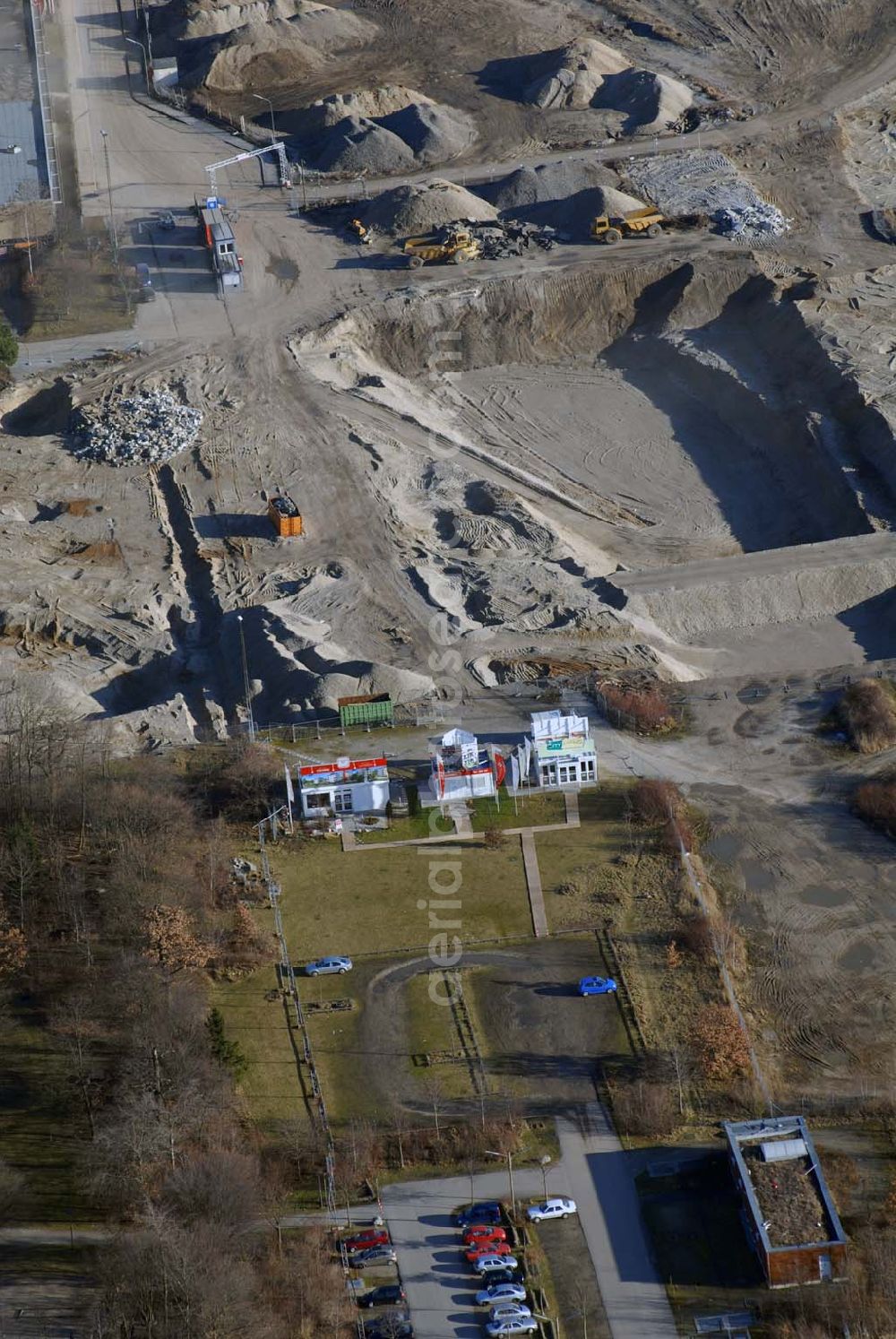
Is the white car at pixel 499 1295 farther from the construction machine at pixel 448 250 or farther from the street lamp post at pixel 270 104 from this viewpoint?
the street lamp post at pixel 270 104

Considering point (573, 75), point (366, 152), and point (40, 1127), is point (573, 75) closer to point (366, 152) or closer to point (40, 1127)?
point (366, 152)

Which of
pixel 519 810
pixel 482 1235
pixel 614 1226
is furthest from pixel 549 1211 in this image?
pixel 519 810

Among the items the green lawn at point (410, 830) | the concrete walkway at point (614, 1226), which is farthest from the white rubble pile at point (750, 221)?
the concrete walkway at point (614, 1226)

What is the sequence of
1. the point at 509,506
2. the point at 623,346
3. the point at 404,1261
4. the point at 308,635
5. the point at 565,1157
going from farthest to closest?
1. the point at 623,346
2. the point at 509,506
3. the point at 308,635
4. the point at 565,1157
5. the point at 404,1261

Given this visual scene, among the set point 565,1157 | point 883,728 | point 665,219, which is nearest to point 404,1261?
point 565,1157

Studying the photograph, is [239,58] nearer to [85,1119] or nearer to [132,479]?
[132,479]

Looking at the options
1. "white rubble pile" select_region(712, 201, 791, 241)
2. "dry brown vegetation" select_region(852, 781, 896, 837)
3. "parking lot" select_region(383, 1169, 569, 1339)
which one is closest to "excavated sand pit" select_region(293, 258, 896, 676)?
"white rubble pile" select_region(712, 201, 791, 241)
